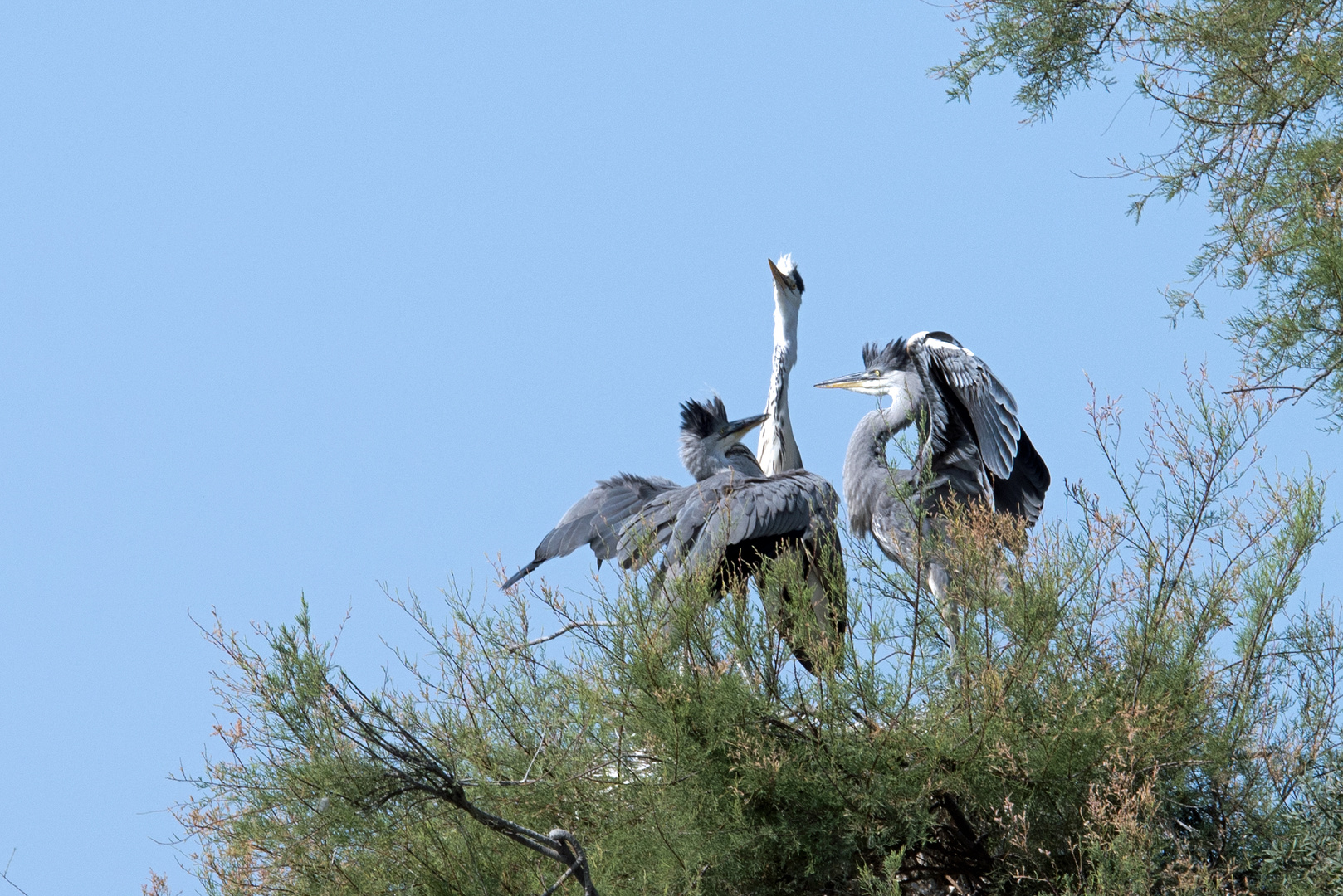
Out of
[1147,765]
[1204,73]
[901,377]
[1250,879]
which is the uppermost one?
[1204,73]

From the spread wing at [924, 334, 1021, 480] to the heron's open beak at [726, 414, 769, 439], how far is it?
5.07ft

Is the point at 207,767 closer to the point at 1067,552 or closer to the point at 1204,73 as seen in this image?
the point at 1067,552

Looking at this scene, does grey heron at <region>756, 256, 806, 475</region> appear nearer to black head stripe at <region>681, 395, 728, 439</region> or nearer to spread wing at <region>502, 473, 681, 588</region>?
black head stripe at <region>681, 395, 728, 439</region>

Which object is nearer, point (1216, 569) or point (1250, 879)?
point (1250, 879)

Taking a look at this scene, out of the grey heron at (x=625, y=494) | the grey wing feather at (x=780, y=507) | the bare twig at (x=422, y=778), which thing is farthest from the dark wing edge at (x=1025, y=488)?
the bare twig at (x=422, y=778)

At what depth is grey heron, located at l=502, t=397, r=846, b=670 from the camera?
5.30 metres

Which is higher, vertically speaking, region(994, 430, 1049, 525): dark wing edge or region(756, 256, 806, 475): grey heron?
region(756, 256, 806, 475): grey heron

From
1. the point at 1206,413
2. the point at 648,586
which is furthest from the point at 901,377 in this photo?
the point at 648,586

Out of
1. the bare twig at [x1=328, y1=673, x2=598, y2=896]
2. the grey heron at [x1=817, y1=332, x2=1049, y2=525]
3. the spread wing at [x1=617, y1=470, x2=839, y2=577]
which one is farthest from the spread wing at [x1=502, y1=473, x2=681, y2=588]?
the bare twig at [x1=328, y1=673, x2=598, y2=896]

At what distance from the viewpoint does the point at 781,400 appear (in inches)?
358

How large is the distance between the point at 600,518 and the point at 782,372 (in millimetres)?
2517

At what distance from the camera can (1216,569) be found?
4988mm

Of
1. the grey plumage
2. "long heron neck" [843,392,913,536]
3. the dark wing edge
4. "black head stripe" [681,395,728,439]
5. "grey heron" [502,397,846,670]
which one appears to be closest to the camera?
"grey heron" [502,397,846,670]

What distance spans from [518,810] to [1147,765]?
192cm
